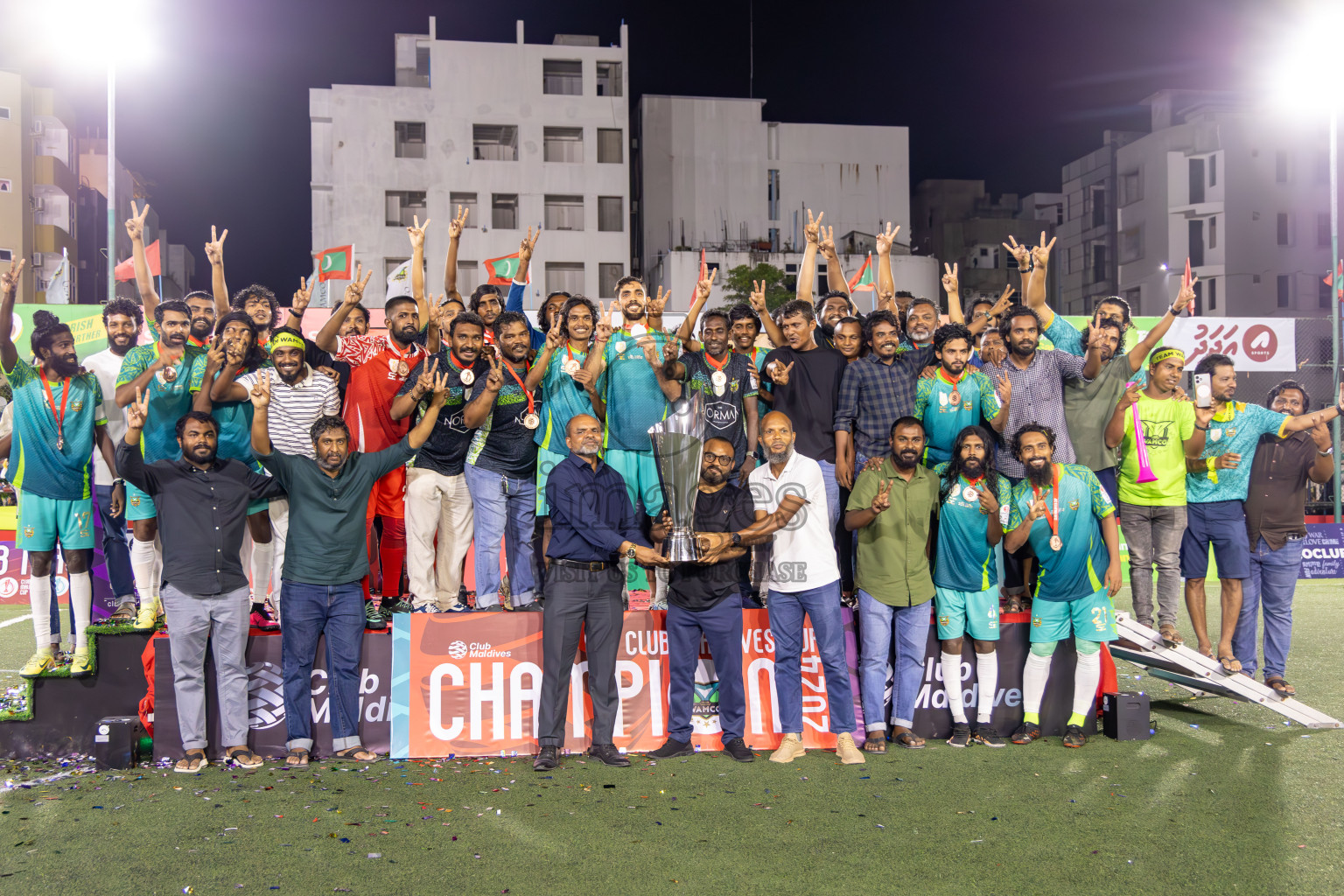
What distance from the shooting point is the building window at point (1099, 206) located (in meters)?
48.8

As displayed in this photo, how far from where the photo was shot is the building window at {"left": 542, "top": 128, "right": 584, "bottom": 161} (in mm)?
41062

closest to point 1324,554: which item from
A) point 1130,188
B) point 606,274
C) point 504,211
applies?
point 606,274

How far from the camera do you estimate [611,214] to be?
134 feet

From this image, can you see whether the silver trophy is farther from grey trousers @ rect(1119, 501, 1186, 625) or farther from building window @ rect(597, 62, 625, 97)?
building window @ rect(597, 62, 625, 97)

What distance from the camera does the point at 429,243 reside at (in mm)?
39531

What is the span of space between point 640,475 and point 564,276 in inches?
1366

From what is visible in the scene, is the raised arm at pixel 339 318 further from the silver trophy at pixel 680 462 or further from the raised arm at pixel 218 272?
the silver trophy at pixel 680 462

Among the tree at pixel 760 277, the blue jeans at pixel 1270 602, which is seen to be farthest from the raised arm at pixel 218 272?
the tree at pixel 760 277

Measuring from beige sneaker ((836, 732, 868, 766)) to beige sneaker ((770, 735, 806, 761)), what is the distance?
21 mm

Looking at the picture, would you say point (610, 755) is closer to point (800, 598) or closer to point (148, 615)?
point (800, 598)

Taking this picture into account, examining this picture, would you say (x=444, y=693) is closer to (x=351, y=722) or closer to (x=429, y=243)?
(x=351, y=722)

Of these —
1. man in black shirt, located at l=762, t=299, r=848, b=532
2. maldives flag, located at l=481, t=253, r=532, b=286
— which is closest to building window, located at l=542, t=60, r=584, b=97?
maldives flag, located at l=481, t=253, r=532, b=286

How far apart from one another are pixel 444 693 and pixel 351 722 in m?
0.60

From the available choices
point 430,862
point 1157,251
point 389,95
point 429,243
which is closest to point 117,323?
point 430,862
